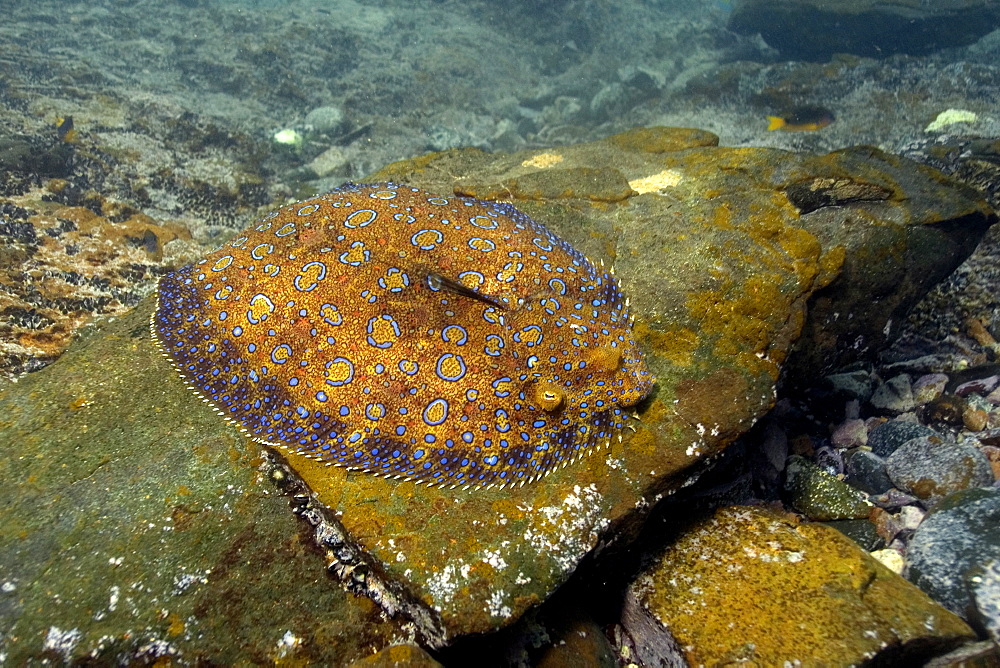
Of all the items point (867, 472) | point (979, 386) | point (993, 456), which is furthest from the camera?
point (979, 386)

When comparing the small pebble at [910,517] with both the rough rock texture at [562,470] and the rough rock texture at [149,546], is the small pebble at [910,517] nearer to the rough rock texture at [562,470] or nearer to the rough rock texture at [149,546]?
Result: the rough rock texture at [562,470]

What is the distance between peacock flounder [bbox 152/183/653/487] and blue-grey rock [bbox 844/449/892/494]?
3544mm

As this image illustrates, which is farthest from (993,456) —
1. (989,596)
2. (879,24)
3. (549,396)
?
(879,24)

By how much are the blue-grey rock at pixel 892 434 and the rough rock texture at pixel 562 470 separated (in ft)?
4.08

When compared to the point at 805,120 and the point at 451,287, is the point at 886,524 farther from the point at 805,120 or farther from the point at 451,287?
the point at 805,120

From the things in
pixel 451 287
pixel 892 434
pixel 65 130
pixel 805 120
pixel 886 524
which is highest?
pixel 805 120

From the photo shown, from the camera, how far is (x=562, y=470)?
3520mm

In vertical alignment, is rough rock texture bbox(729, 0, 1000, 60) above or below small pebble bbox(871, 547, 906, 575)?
above

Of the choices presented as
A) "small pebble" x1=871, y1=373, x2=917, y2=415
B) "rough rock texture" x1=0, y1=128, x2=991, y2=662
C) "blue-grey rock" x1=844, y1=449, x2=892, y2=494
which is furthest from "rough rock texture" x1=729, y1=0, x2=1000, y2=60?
"blue-grey rock" x1=844, y1=449, x2=892, y2=494

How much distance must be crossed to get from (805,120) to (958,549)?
1322 cm

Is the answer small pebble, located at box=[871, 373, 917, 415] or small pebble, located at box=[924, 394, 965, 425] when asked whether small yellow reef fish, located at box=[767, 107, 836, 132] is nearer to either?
small pebble, located at box=[871, 373, 917, 415]

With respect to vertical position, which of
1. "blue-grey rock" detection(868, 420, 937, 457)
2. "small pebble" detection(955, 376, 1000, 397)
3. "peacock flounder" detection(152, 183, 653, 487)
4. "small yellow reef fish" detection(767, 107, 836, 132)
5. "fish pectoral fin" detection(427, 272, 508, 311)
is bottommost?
"blue-grey rock" detection(868, 420, 937, 457)

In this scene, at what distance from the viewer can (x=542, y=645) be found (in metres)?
3.44

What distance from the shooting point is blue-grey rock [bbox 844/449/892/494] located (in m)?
5.31
